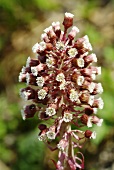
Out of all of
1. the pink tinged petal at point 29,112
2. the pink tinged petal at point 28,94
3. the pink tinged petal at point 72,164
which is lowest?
the pink tinged petal at point 72,164

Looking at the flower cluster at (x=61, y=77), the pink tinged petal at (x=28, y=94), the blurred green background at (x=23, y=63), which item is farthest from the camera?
the blurred green background at (x=23, y=63)

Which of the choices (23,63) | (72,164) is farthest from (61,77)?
(23,63)

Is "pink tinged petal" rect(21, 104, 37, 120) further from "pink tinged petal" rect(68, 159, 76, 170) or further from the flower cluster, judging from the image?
"pink tinged petal" rect(68, 159, 76, 170)

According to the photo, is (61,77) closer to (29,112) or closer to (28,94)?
(28,94)

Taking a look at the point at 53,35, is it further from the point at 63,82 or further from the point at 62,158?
the point at 62,158

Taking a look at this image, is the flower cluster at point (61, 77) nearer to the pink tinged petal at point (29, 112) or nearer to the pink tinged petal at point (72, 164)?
the pink tinged petal at point (29, 112)

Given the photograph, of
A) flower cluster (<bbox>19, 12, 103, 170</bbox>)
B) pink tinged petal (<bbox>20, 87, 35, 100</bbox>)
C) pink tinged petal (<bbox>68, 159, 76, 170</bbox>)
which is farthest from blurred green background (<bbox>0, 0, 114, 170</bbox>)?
pink tinged petal (<bbox>20, 87, 35, 100</bbox>)

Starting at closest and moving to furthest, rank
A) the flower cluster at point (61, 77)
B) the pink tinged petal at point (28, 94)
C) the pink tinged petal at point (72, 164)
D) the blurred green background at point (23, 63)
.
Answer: the flower cluster at point (61, 77), the pink tinged petal at point (28, 94), the pink tinged petal at point (72, 164), the blurred green background at point (23, 63)

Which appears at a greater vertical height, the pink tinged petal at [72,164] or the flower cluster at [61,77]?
the flower cluster at [61,77]

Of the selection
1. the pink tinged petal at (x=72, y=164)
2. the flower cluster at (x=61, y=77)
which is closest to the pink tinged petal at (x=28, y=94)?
the flower cluster at (x=61, y=77)
